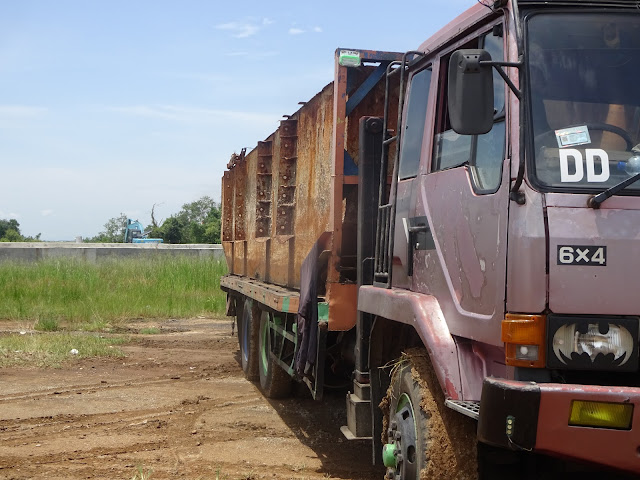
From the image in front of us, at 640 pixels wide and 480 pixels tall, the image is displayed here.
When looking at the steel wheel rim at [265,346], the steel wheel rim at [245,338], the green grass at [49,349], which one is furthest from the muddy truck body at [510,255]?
the green grass at [49,349]

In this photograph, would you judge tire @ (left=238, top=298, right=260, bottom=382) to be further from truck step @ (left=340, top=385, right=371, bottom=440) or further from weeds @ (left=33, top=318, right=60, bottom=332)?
weeds @ (left=33, top=318, right=60, bottom=332)

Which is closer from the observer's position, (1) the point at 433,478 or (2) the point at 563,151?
(2) the point at 563,151

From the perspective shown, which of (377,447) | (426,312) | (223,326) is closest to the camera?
(426,312)

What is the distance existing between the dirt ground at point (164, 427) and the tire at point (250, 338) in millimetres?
157

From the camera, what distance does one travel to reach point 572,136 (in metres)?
3.76

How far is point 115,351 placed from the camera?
12.7m

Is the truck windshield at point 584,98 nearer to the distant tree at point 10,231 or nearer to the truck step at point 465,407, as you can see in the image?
the truck step at point 465,407

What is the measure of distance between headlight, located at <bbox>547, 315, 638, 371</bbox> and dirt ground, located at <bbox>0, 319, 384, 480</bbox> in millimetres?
2916

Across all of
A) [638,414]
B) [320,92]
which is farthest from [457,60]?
[320,92]

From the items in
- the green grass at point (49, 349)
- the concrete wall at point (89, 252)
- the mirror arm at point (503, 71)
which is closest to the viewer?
the mirror arm at point (503, 71)

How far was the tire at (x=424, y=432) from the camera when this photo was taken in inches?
161

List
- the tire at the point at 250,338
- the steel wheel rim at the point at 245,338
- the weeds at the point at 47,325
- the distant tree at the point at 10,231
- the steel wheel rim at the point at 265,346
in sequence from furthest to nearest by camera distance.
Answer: the distant tree at the point at 10,231 < the weeds at the point at 47,325 < the steel wheel rim at the point at 245,338 < the tire at the point at 250,338 < the steel wheel rim at the point at 265,346

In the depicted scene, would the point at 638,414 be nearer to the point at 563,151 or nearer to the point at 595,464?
the point at 595,464

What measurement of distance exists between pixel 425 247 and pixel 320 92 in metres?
2.90
